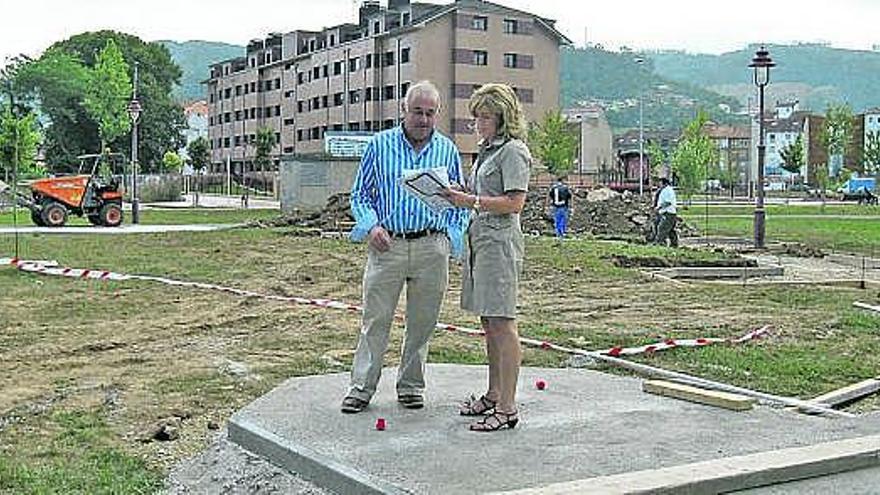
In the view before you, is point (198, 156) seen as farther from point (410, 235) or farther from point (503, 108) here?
point (503, 108)

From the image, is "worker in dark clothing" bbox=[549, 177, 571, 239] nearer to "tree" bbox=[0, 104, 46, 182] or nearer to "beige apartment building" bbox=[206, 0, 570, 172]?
"tree" bbox=[0, 104, 46, 182]

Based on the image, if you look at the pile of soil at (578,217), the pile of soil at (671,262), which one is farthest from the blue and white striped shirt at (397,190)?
the pile of soil at (578,217)

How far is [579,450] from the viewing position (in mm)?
6273

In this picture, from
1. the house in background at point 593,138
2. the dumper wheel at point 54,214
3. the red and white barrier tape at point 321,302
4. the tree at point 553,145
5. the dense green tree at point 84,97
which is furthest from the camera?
the house in background at point 593,138

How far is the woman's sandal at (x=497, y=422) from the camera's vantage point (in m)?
6.68

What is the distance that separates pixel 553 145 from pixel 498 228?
73143mm

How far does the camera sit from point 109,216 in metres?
35.9

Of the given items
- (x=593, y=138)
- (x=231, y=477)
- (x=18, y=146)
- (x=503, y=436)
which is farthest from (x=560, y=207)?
(x=593, y=138)

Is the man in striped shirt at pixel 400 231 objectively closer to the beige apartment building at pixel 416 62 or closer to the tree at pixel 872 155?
the beige apartment building at pixel 416 62

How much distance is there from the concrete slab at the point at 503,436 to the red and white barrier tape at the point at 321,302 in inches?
103

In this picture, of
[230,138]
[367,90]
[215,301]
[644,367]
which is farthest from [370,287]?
[230,138]

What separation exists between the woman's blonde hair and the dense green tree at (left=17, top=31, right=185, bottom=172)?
267ft

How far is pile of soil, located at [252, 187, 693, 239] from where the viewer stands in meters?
33.8

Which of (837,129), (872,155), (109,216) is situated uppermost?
(837,129)
